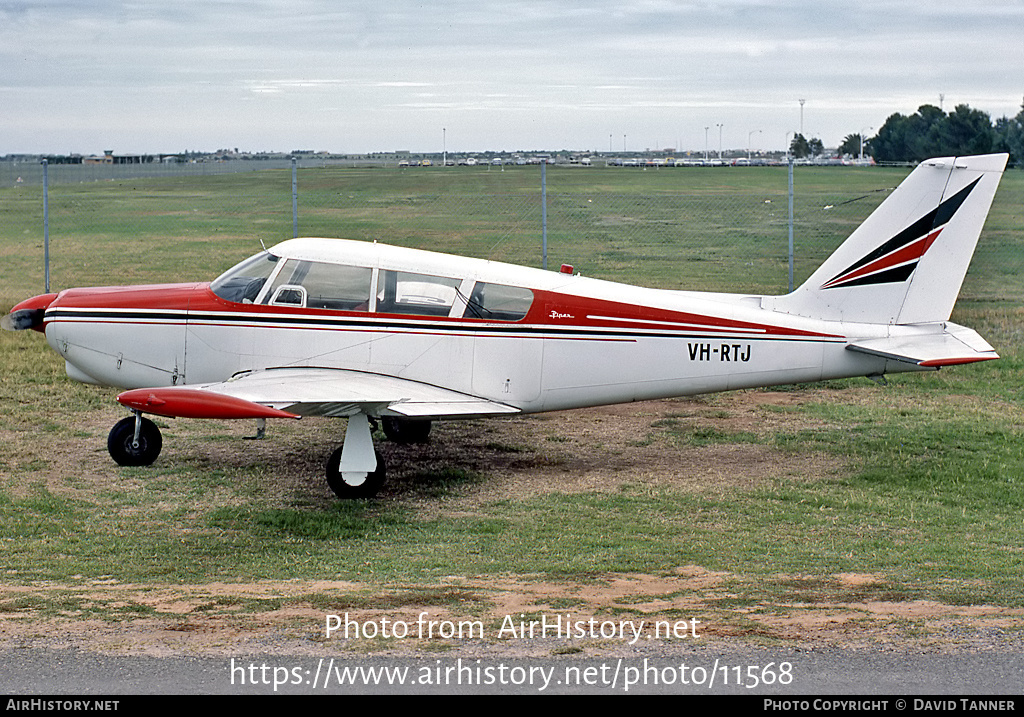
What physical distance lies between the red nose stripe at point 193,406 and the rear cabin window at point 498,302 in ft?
8.00

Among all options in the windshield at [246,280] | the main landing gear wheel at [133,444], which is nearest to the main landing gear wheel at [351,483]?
the windshield at [246,280]

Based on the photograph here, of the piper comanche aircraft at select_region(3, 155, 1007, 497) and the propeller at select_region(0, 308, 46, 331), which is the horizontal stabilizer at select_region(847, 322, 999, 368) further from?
the propeller at select_region(0, 308, 46, 331)

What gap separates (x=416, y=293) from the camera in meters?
11.3

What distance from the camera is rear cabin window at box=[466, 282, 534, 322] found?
36.9 feet

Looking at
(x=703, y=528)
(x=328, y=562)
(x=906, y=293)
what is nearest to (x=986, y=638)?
(x=703, y=528)

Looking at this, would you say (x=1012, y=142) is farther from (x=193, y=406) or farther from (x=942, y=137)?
(x=193, y=406)

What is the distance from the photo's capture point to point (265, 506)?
1037 centimetres

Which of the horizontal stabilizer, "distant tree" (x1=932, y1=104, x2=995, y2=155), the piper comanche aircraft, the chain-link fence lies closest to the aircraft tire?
the piper comanche aircraft

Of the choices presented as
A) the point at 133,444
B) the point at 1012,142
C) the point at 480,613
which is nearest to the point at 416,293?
the point at 133,444

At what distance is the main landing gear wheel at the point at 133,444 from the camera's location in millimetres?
11602

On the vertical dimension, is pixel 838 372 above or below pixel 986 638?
above

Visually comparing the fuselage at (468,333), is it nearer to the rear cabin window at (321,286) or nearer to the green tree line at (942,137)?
the rear cabin window at (321,286)

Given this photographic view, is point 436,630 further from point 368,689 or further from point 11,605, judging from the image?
point 11,605

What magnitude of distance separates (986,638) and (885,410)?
7.63 meters
